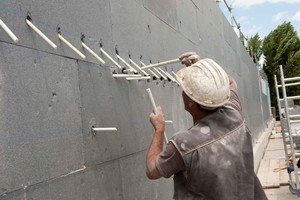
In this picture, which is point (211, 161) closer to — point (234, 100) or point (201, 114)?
point (201, 114)

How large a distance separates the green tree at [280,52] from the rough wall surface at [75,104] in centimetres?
3196

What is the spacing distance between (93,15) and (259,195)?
5.34ft

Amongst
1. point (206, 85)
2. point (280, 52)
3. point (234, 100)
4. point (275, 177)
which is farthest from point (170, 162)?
point (280, 52)

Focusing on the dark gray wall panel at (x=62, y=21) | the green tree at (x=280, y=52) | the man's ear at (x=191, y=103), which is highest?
the green tree at (x=280, y=52)

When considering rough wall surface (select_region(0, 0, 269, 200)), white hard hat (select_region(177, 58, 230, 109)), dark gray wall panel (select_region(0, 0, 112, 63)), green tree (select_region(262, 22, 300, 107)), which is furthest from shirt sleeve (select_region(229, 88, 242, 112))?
green tree (select_region(262, 22, 300, 107))

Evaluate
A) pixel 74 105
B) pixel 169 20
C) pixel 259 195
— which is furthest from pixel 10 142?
pixel 169 20

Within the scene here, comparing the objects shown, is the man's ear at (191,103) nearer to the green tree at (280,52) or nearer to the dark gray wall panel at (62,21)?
the dark gray wall panel at (62,21)

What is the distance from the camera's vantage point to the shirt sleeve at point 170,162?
238 centimetres

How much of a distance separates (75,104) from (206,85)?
79 centimetres

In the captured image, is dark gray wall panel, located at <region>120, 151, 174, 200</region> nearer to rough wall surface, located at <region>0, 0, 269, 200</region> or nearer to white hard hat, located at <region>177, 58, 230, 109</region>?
rough wall surface, located at <region>0, 0, 269, 200</region>

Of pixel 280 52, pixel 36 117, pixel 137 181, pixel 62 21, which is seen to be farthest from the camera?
pixel 280 52

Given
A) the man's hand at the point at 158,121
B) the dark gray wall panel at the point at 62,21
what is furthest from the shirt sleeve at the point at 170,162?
the dark gray wall panel at the point at 62,21

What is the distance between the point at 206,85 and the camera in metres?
2.42

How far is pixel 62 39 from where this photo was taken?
2.46m
